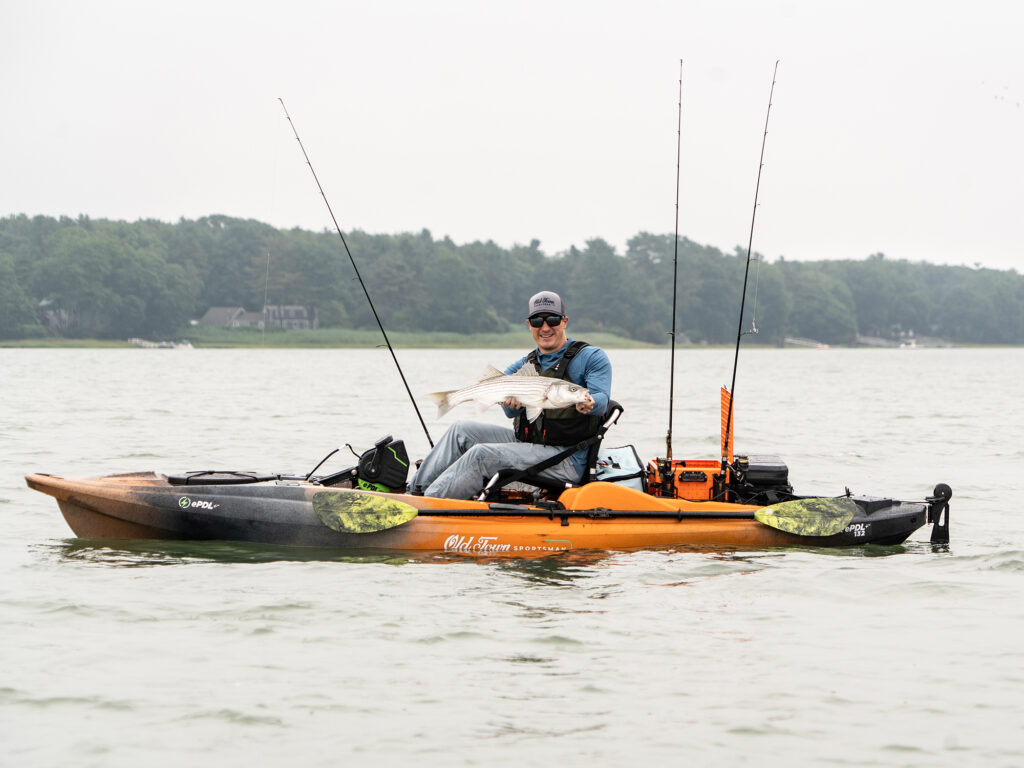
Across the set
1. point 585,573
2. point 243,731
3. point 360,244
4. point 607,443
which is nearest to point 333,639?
point 243,731

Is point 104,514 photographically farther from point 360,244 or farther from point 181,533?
point 360,244

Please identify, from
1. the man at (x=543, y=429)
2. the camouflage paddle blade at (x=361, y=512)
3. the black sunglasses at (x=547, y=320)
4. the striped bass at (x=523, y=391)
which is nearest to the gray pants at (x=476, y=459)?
the man at (x=543, y=429)

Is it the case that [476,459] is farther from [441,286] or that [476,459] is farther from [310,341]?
[441,286]

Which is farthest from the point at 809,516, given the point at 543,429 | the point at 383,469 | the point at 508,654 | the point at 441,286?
the point at 441,286

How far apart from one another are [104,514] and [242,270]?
92.2 metres

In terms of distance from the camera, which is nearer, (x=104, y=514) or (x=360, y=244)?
(x=104, y=514)

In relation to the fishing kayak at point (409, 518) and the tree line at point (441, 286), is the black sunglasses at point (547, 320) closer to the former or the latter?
the fishing kayak at point (409, 518)

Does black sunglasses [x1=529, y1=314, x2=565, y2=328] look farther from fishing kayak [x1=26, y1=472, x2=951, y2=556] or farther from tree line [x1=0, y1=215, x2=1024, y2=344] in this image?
tree line [x1=0, y1=215, x2=1024, y2=344]

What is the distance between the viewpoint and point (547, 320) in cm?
778

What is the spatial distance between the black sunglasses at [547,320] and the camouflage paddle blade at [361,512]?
4.94 ft

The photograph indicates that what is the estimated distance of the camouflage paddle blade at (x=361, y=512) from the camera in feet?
25.4

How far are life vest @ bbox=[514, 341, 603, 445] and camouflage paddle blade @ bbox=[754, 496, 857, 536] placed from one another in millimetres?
1340

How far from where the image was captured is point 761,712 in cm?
491

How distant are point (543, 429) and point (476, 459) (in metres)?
0.50
